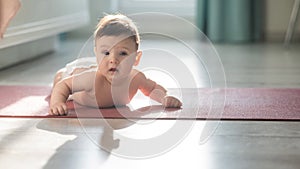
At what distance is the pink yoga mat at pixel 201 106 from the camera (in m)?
1.25

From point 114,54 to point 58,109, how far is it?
19 centimetres

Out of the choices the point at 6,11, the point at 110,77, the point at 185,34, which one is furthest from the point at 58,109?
the point at 185,34

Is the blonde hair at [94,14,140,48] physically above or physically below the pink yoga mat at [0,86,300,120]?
above

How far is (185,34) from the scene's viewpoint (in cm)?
357

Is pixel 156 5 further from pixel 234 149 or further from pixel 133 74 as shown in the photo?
pixel 234 149

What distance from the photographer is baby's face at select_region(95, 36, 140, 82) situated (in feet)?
4.09

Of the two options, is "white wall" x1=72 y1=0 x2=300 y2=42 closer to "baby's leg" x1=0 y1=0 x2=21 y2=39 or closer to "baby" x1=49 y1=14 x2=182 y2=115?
"baby" x1=49 y1=14 x2=182 y2=115

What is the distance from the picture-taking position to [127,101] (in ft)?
4.50

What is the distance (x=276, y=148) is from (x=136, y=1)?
283cm

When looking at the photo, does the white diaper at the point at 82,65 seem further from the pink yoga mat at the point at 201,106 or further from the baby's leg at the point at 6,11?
the baby's leg at the point at 6,11

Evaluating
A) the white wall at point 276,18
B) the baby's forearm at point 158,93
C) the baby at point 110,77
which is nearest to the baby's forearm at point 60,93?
the baby at point 110,77

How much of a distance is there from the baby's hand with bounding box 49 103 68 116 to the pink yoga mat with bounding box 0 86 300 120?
14mm

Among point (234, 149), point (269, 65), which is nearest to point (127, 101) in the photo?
point (234, 149)

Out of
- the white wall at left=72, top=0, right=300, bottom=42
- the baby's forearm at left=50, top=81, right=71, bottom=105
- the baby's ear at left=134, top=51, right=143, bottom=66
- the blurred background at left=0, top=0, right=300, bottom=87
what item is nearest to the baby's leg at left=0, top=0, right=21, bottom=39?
the baby's forearm at left=50, top=81, right=71, bottom=105
